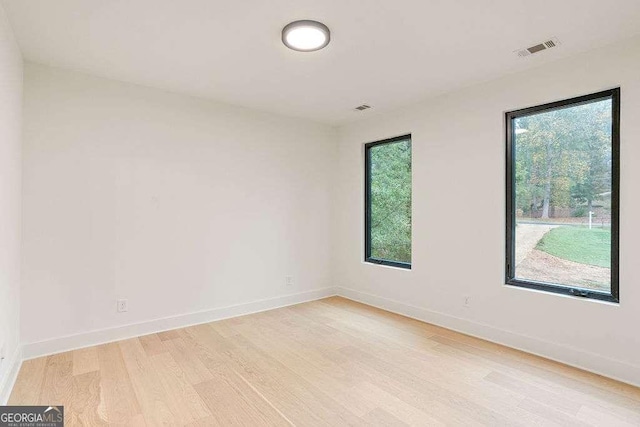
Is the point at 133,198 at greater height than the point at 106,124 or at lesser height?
lesser

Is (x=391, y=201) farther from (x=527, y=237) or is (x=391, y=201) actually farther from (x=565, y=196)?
(x=565, y=196)

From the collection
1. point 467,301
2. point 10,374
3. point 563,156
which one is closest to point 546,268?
point 467,301

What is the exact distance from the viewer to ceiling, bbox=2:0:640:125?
2.18 m

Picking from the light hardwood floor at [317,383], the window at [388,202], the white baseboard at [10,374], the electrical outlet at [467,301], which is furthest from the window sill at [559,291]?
the white baseboard at [10,374]

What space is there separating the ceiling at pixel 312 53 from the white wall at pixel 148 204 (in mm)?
358

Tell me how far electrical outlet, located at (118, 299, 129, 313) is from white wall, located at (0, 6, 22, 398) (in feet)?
2.47

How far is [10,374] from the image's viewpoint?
2422 mm

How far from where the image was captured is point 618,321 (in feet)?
8.49

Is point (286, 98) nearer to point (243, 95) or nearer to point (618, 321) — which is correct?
point (243, 95)

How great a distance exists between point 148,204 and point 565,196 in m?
3.99

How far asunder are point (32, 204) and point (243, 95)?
2.22 meters

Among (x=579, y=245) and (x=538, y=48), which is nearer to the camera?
(x=538, y=48)

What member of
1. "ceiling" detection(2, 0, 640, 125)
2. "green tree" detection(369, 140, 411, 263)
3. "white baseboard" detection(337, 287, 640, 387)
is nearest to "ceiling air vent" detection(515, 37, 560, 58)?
"ceiling" detection(2, 0, 640, 125)

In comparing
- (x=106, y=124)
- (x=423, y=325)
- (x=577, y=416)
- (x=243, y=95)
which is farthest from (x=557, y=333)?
(x=106, y=124)
